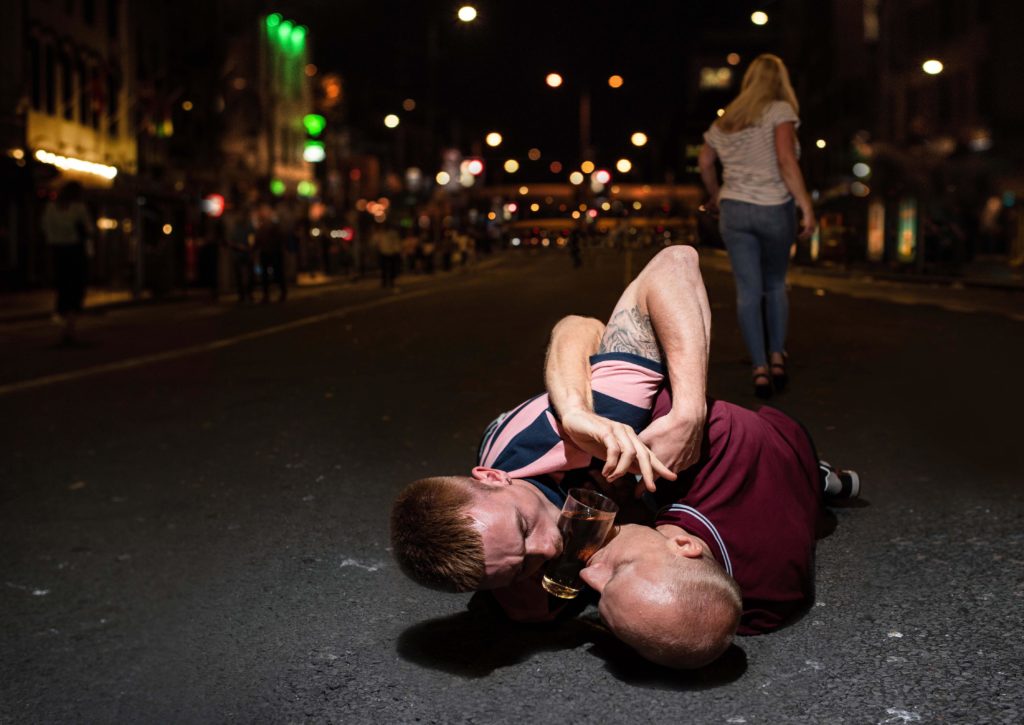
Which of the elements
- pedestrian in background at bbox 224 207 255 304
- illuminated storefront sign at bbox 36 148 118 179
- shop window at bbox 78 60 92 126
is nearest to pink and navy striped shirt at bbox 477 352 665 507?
pedestrian in background at bbox 224 207 255 304

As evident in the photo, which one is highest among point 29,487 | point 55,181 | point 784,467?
point 55,181

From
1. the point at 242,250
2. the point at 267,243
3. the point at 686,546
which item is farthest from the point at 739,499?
the point at 242,250

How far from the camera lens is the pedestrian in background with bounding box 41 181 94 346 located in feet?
41.0

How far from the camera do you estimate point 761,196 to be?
6.43 m

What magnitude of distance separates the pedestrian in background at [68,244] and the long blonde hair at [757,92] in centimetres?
839

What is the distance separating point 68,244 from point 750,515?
1147cm

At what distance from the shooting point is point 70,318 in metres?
12.4

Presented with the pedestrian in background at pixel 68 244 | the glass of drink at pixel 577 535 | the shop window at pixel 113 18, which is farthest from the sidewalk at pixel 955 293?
the shop window at pixel 113 18

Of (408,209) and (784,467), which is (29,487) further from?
(408,209)

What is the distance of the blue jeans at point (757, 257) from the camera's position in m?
6.49

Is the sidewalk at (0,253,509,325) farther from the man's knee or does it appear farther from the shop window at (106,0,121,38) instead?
the man's knee

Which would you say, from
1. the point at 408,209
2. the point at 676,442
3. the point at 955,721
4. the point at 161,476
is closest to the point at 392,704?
the point at 676,442

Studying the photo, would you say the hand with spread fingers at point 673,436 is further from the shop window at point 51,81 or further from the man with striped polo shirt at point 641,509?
the shop window at point 51,81

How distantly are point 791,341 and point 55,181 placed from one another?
914 inches
